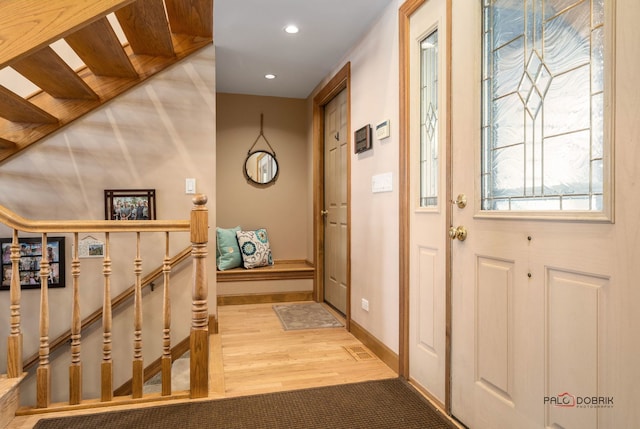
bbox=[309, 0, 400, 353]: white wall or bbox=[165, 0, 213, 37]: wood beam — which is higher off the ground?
bbox=[165, 0, 213, 37]: wood beam

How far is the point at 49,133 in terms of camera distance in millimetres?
2797

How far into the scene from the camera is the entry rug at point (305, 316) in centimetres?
346

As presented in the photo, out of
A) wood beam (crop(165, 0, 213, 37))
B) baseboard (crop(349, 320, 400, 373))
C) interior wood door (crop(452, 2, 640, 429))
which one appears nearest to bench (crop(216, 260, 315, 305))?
baseboard (crop(349, 320, 400, 373))

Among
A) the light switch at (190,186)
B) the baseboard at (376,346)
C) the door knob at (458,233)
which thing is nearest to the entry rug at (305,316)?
the baseboard at (376,346)

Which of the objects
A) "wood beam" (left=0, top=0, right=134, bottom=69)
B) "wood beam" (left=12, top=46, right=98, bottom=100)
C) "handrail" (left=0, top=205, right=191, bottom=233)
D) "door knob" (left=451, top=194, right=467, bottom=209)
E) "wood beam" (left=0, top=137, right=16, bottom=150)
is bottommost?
"handrail" (left=0, top=205, right=191, bottom=233)

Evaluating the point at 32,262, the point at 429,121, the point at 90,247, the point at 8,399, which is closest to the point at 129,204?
the point at 90,247

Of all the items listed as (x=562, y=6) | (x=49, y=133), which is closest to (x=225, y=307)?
(x=49, y=133)

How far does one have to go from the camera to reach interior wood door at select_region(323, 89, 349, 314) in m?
3.75

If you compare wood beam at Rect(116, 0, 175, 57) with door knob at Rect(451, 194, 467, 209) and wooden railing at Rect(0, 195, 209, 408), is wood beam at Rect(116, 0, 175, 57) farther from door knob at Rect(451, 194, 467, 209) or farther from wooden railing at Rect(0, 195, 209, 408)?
door knob at Rect(451, 194, 467, 209)

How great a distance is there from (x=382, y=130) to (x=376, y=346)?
152 cm

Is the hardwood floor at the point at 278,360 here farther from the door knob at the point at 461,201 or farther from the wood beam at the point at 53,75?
the wood beam at the point at 53,75

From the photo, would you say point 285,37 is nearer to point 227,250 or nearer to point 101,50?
point 101,50

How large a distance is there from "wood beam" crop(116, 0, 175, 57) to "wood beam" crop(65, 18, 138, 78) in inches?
6.6

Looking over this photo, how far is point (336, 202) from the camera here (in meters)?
4.00
